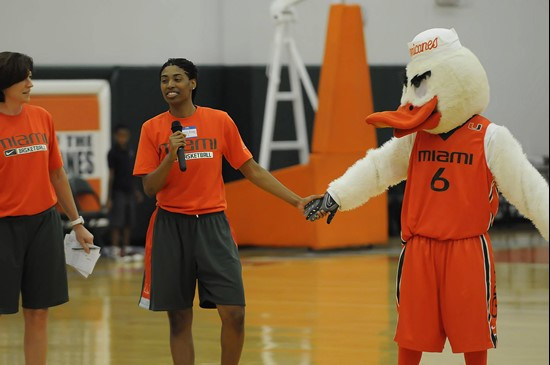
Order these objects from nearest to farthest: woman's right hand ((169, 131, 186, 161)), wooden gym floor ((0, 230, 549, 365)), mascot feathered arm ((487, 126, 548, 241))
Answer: mascot feathered arm ((487, 126, 548, 241)) < woman's right hand ((169, 131, 186, 161)) < wooden gym floor ((0, 230, 549, 365))

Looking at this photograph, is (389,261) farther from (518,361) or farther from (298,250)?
(518,361)

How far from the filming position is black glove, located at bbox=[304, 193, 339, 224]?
5.18 meters

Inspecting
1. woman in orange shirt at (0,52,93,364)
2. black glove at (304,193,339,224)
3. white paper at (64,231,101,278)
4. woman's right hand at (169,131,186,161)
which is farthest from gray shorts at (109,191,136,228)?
woman's right hand at (169,131,186,161)

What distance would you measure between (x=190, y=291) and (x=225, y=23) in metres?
9.39

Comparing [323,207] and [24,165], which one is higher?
[24,165]

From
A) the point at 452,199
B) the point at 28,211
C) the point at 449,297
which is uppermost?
the point at 452,199

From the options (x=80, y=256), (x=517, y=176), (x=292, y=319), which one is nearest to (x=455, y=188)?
(x=517, y=176)

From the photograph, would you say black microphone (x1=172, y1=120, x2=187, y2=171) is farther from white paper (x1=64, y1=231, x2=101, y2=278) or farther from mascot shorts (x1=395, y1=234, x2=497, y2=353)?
mascot shorts (x1=395, y1=234, x2=497, y2=353)

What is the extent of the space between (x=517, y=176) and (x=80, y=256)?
7.19 ft

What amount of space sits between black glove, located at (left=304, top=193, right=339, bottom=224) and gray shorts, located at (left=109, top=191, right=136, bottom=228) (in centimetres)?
734

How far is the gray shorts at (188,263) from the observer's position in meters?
5.18

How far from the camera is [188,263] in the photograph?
17.1ft

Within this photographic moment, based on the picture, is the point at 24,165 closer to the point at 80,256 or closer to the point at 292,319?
the point at 80,256

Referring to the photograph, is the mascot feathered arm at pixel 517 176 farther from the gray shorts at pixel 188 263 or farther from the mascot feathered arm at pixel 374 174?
the gray shorts at pixel 188 263
